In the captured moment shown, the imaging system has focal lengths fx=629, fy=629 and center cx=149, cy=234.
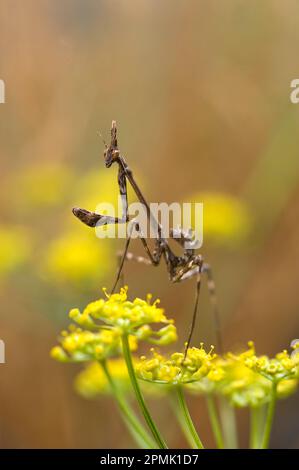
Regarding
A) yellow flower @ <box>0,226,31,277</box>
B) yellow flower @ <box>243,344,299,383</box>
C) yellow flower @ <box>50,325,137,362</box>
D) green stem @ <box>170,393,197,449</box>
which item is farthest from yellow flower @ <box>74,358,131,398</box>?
yellow flower @ <box>0,226,31,277</box>

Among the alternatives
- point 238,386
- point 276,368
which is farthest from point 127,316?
point 238,386

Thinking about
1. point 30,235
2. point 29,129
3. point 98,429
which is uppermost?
point 29,129

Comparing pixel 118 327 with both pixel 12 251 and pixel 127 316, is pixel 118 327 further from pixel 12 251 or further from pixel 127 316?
pixel 12 251

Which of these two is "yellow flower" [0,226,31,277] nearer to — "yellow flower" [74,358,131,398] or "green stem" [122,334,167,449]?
"yellow flower" [74,358,131,398]
